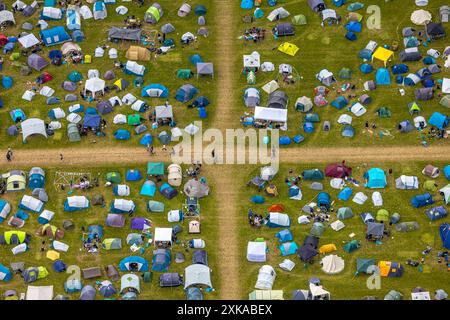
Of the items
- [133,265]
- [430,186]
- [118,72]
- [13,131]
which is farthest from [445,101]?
[13,131]

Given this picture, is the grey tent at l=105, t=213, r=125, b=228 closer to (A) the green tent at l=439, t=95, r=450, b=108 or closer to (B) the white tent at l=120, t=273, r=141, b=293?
(B) the white tent at l=120, t=273, r=141, b=293

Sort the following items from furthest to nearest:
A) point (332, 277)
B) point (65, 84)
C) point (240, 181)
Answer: point (65, 84) → point (240, 181) → point (332, 277)

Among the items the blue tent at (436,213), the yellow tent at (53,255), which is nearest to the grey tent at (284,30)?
the blue tent at (436,213)

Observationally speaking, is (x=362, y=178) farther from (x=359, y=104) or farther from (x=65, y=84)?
(x=65, y=84)

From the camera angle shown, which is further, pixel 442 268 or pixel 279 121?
pixel 279 121

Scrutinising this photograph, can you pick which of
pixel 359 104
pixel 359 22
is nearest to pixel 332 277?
pixel 359 104

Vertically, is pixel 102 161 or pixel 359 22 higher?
pixel 359 22

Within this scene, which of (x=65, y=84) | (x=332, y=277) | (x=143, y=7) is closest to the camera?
(x=332, y=277)

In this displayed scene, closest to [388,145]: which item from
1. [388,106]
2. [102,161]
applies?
[388,106]
